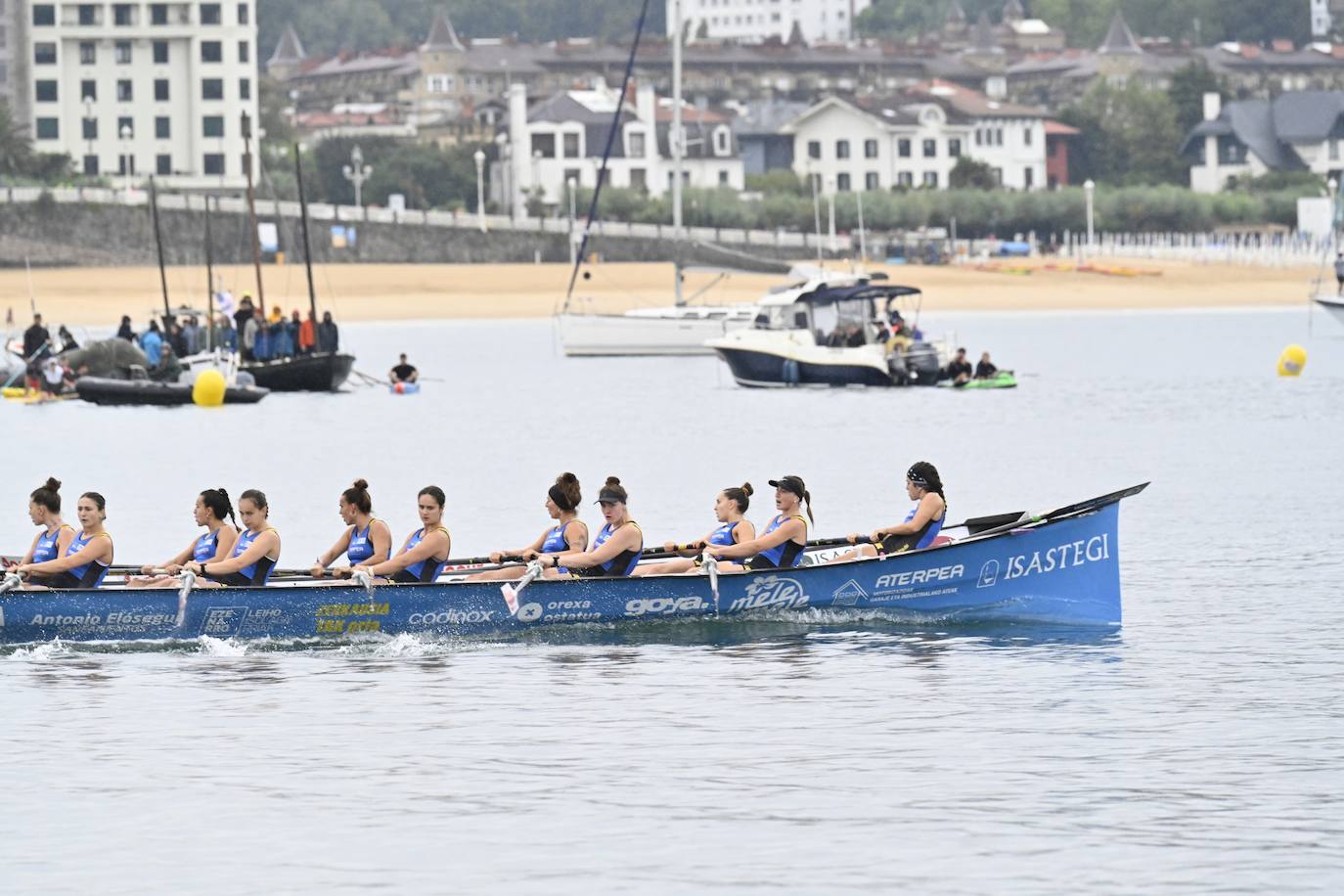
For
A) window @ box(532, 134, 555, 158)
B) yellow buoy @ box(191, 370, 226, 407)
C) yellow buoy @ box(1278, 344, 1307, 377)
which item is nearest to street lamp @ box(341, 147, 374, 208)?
window @ box(532, 134, 555, 158)

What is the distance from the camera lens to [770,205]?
136250 millimetres

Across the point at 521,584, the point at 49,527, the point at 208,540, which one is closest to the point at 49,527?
the point at 49,527

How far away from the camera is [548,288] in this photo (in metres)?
111

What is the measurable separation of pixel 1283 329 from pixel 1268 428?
43021 millimetres

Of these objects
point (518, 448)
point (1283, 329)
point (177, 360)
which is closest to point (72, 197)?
point (1283, 329)

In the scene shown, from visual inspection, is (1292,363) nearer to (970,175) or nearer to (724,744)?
(724,744)

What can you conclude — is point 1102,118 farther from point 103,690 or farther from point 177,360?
point 103,690

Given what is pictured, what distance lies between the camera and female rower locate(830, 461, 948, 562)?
75.2 ft

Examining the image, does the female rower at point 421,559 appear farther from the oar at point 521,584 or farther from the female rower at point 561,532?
the oar at point 521,584

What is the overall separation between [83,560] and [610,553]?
4.56 metres

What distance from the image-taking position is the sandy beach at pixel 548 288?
10050cm

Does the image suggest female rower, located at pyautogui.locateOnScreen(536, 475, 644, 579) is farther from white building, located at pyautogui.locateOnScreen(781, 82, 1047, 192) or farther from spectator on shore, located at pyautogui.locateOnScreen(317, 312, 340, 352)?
white building, located at pyautogui.locateOnScreen(781, 82, 1047, 192)

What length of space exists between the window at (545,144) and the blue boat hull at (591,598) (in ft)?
435

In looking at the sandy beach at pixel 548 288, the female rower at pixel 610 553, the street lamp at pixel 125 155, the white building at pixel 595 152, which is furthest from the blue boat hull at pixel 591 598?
the white building at pixel 595 152
